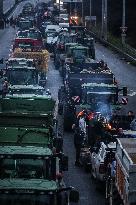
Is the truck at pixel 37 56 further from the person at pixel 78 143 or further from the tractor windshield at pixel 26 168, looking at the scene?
the tractor windshield at pixel 26 168

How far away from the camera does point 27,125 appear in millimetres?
22469

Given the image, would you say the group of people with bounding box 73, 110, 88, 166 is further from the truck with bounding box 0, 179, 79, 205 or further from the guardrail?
the guardrail

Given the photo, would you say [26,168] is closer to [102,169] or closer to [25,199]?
[25,199]

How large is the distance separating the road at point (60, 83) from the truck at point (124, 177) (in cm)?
167

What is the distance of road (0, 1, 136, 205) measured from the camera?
2152cm

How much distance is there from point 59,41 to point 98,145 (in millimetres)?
39569

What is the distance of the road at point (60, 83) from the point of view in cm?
2152

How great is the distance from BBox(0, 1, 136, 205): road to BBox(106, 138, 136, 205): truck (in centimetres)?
167

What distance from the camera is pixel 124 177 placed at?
57.4ft

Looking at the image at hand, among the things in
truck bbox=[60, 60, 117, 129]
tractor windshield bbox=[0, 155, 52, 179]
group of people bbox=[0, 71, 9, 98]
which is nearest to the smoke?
truck bbox=[60, 60, 117, 129]

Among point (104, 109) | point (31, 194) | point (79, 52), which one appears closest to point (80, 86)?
point (104, 109)

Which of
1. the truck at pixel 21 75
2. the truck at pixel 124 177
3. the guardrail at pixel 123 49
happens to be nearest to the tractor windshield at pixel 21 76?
the truck at pixel 21 75

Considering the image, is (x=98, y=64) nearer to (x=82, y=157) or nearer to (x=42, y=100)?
(x=42, y=100)

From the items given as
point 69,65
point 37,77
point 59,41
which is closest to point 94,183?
point 37,77
